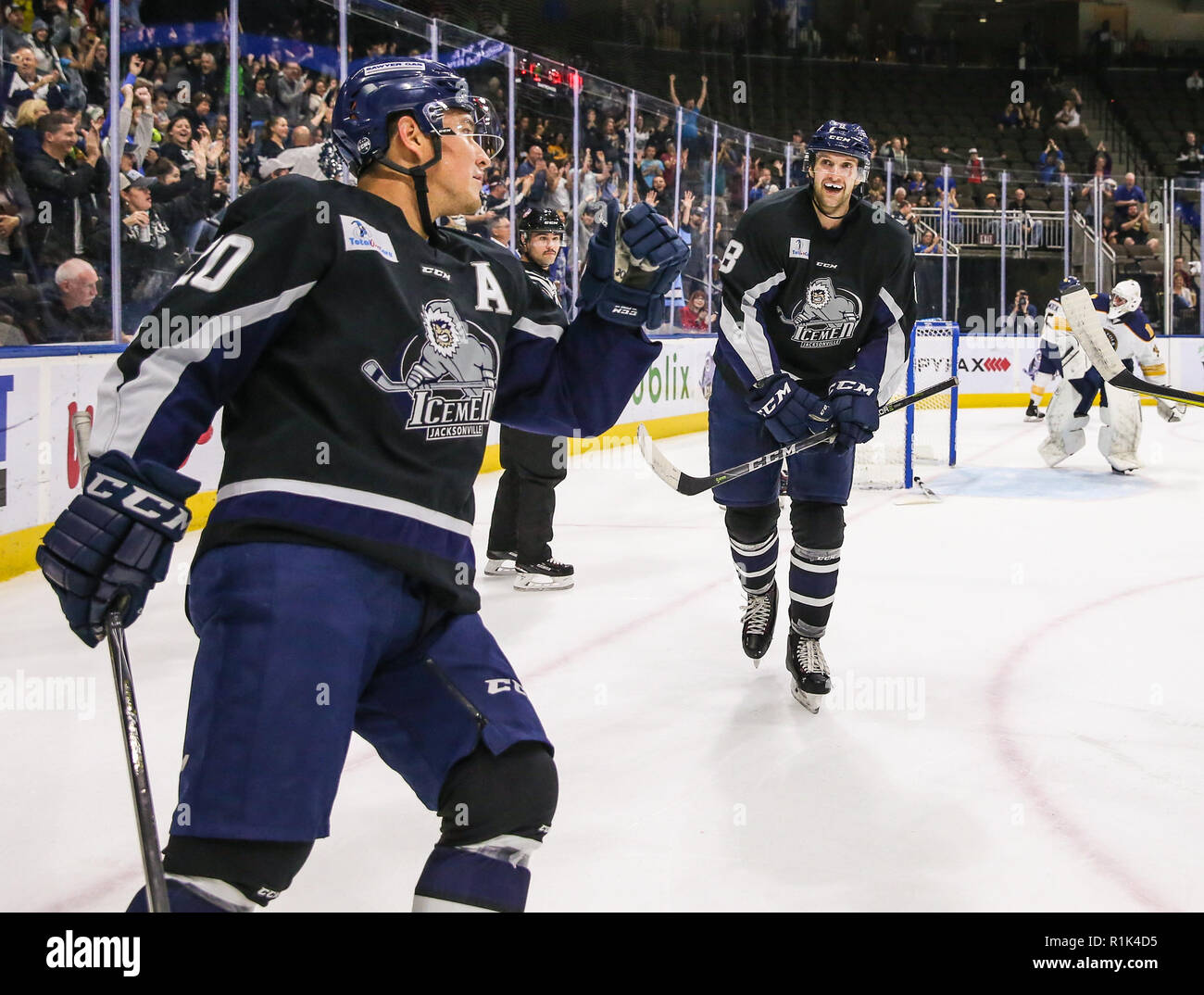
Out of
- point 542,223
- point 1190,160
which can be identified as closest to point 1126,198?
point 1190,160

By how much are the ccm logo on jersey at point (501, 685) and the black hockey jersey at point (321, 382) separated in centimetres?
9

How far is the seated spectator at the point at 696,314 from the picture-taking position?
33.1 ft

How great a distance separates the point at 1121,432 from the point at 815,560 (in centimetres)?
522

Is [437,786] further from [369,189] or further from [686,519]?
[686,519]

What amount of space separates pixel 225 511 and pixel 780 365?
6.33 feet

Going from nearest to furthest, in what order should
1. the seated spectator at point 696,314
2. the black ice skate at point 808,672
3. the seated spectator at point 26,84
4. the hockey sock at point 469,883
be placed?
1. the hockey sock at point 469,883
2. the black ice skate at point 808,672
3. the seated spectator at point 26,84
4. the seated spectator at point 696,314

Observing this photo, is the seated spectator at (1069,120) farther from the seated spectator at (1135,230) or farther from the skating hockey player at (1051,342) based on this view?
the skating hockey player at (1051,342)

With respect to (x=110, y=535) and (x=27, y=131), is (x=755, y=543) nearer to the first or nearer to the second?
(x=110, y=535)

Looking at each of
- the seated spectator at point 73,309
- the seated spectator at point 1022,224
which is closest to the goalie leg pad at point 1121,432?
the seated spectator at point 73,309

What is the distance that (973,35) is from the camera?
19453 mm

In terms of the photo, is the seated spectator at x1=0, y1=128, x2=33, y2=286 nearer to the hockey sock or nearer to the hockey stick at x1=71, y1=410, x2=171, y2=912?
the hockey stick at x1=71, y1=410, x2=171, y2=912

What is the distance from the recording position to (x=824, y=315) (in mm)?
2967

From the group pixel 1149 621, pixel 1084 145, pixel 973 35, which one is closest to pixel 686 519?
pixel 1149 621

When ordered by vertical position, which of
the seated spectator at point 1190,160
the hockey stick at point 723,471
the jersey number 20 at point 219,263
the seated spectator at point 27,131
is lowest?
the hockey stick at point 723,471
